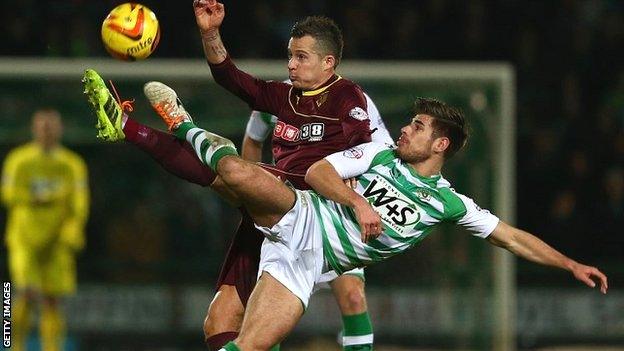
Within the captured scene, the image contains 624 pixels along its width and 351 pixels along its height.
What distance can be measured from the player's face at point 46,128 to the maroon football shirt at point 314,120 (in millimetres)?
4065

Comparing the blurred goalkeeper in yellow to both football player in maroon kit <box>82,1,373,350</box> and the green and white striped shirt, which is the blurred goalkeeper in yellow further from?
the green and white striped shirt

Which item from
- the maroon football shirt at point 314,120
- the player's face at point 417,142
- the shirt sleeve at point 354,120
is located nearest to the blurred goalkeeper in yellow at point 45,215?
the maroon football shirt at point 314,120

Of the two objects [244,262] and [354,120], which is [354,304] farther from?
[354,120]

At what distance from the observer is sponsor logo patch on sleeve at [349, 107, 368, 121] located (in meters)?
6.09

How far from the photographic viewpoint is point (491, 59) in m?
12.9

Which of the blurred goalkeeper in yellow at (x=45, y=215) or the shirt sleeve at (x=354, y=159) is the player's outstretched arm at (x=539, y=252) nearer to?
the shirt sleeve at (x=354, y=159)

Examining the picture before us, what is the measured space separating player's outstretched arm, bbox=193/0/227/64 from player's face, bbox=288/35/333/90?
1.19 feet

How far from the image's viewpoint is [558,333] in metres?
10.8

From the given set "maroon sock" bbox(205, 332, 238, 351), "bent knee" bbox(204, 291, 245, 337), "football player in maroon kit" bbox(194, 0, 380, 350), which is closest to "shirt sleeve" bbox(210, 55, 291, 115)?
"football player in maroon kit" bbox(194, 0, 380, 350)

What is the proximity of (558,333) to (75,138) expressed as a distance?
4.46 meters

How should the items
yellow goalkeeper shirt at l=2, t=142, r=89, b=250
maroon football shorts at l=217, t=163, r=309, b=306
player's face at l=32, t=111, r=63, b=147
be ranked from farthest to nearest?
1. yellow goalkeeper shirt at l=2, t=142, r=89, b=250
2. player's face at l=32, t=111, r=63, b=147
3. maroon football shorts at l=217, t=163, r=309, b=306

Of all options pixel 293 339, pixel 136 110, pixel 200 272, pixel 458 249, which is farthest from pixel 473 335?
pixel 136 110

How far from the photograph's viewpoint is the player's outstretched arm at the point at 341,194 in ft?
17.8

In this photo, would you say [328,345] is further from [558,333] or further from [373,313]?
[558,333]
